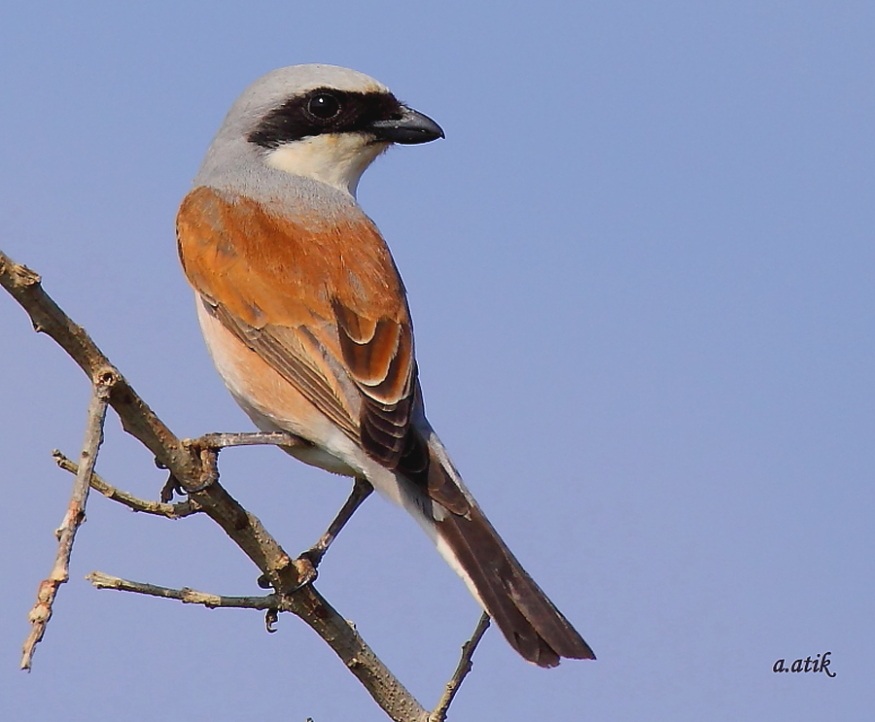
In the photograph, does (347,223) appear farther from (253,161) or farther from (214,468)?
(214,468)

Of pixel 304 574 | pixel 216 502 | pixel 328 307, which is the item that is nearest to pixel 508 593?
pixel 304 574

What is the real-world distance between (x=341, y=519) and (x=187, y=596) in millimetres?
1231

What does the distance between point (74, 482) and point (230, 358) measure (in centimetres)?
196

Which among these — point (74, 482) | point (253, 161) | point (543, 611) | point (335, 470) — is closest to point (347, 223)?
point (253, 161)

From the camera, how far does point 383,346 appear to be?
4832 mm

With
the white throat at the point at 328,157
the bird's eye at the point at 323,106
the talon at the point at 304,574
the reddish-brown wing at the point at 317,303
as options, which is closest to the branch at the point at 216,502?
the talon at the point at 304,574

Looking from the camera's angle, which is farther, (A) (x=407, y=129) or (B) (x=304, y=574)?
(A) (x=407, y=129)

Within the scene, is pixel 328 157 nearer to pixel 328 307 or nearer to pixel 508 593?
pixel 328 307

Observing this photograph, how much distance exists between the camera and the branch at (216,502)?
3.25 metres

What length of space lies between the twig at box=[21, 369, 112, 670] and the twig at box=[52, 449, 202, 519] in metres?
0.30

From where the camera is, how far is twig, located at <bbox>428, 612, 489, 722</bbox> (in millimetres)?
4027

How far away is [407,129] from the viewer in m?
6.04

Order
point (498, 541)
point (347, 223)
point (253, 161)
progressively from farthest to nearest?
point (253, 161), point (347, 223), point (498, 541)

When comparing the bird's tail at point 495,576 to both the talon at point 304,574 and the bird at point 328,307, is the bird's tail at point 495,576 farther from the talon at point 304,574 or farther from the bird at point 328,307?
the talon at point 304,574
